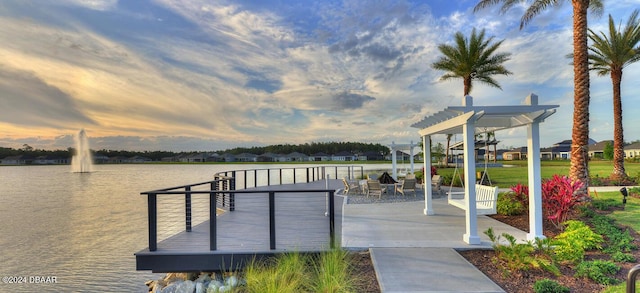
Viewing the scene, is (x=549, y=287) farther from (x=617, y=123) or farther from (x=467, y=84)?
(x=467, y=84)

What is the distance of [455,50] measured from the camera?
22.0m

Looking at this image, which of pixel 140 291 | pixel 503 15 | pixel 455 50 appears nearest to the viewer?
pixel 140 291

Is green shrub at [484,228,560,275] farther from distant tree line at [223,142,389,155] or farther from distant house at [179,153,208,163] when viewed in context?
distant house at [179,153,208,163]

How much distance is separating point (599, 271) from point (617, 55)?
17.9 m

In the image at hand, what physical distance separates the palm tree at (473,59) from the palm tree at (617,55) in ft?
16.5

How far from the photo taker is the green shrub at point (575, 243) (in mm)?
4738

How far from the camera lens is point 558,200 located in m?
6.70

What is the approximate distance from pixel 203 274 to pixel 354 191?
8.83 meters

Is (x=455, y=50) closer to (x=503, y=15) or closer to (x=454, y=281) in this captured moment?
(x=503, y=15)

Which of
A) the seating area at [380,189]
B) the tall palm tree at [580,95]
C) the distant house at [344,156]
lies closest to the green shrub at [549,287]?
the tall palm tree at [580,95]

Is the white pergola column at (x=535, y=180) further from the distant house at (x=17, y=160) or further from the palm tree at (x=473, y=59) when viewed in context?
the distant house at (x=17, y=160)

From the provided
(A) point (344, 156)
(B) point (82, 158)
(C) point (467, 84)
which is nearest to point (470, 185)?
(C) point (467, 84)

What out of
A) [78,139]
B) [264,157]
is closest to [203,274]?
[78,139]

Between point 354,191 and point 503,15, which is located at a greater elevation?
point 503,15
